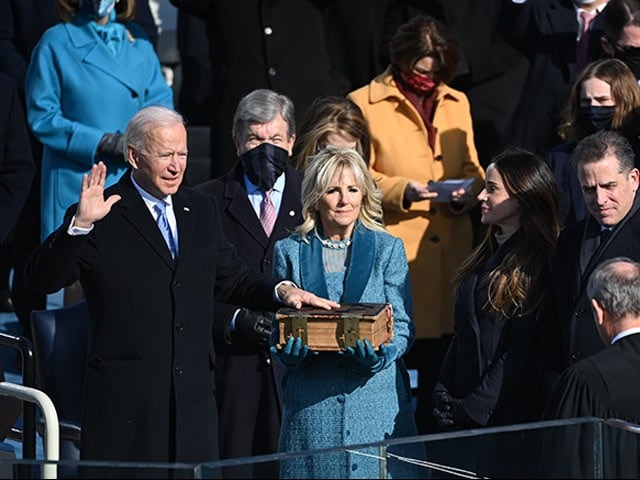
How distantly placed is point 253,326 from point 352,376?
0.76m

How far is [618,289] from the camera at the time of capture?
5734 millimetres

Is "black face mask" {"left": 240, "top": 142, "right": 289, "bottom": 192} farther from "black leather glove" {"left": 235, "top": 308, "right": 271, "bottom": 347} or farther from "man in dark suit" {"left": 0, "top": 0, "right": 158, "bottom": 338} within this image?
"man in dark suit" {"left": 0, "top": 0, "right": 158, "bottom": 338}

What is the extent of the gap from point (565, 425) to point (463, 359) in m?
1.75

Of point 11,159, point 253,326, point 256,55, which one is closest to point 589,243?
point 253,326

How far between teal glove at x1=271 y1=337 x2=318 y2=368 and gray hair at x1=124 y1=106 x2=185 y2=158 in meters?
0.91

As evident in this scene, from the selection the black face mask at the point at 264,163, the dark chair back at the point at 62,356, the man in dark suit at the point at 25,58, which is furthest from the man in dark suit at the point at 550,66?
the dark chair back at the point at 62,356

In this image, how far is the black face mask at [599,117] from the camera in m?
7.52

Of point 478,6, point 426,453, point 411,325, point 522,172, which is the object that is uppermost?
point 478,6

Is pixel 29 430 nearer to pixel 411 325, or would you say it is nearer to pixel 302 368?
pixel 302 368

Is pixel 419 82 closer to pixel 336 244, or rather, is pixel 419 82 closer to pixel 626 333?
pixel 336 244

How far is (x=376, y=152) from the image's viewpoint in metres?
8.39

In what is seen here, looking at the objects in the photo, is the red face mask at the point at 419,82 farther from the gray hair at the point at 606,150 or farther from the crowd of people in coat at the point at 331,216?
the gray hair at the point at 606,150

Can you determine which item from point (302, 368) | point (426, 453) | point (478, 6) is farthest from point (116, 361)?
point (478, 6)

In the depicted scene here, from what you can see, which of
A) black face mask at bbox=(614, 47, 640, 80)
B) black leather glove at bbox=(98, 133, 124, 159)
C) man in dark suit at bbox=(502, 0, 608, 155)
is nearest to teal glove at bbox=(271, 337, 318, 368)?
black leather glove at bbox=(98, 133, 124, 159)
